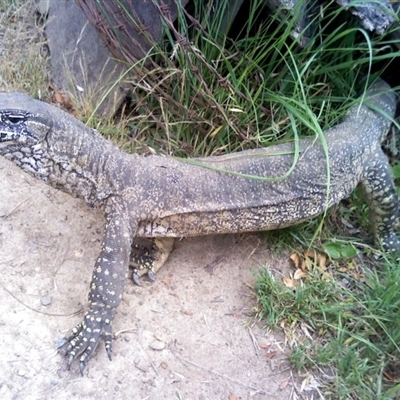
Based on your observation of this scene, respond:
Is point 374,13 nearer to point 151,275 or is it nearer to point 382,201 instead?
point 382,201

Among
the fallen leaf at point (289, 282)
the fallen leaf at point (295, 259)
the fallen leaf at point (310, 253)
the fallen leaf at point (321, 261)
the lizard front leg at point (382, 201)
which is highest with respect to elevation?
the lizard front leg at point (382, 201)

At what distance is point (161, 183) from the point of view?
434cm

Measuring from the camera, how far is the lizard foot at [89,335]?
3.81 meters

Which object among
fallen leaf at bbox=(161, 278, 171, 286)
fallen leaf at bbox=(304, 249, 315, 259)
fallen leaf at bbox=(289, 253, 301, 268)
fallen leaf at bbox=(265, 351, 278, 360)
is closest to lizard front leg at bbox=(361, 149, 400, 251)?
fallen leaf at bbox=(304, 249, 315, 259)

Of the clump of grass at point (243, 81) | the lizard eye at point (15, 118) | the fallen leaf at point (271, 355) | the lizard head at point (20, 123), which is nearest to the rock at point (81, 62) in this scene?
the clump of grass at point (243, 81)

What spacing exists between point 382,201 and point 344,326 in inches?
53.6

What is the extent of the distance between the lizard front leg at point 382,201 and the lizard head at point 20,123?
113 inches

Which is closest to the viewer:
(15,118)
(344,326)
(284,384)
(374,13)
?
(15,118)

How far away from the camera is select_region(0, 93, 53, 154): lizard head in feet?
12.6

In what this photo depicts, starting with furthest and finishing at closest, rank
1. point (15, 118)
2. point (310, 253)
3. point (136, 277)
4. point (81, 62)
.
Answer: point (81, 62), point (310, 253), point (136, 277), point (15, 118)

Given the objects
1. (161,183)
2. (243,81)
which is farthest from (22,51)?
(161,183)

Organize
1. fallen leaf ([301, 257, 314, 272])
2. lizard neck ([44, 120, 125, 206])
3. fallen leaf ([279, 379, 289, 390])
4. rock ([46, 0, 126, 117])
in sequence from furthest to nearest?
rock ([46, 0, 126, 117]), fallen leaf ([301, 257, 314, 272]), lizard neck ([44, 120, 125, 206]), fallen leaf ([279, 379, 289, 390])

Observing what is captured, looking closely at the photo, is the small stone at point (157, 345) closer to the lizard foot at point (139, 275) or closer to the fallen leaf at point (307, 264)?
the lizard foot at point (139, 275)

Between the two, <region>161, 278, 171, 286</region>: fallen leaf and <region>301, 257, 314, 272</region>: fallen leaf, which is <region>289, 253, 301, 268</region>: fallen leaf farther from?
<region>161, 278, 171, 286</region>: fallen leaf
